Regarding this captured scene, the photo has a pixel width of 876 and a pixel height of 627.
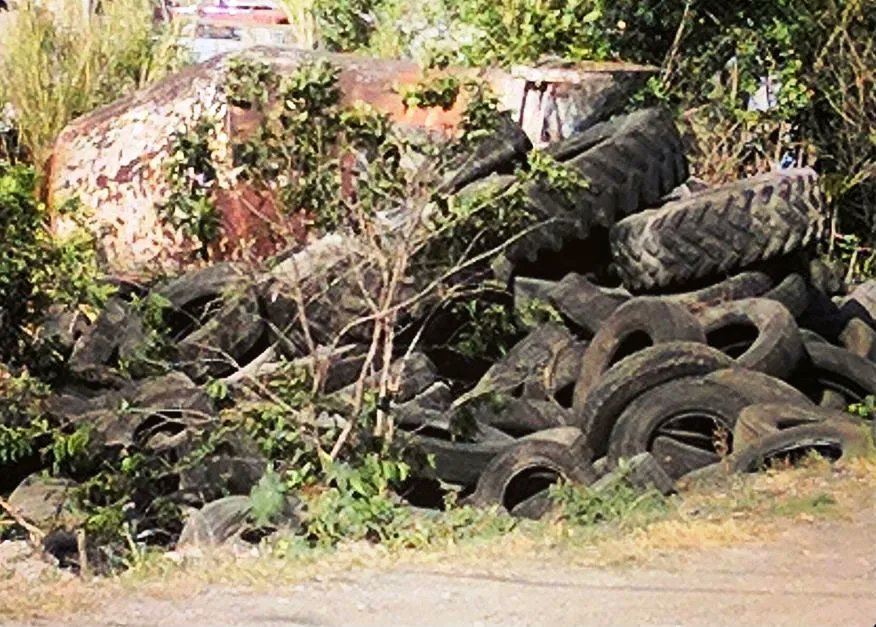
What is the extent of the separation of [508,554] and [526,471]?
1.91 m

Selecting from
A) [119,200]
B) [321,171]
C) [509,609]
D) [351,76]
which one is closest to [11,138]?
[119,200]

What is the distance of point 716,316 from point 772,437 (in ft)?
6.06

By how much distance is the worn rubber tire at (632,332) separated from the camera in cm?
892

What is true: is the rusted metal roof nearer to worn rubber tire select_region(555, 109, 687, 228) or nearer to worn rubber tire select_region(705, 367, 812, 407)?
worn rubber tire select_region(555, 109, 687, 228)

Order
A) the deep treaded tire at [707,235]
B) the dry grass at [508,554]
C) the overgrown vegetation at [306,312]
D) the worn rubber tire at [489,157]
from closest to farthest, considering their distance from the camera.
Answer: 1. the dry grass at [508,554]
2. the overgrown vegetation at [306,312]
3. the worn rubber tire at [489,157]
4. the deep treaded tire at [707,235]

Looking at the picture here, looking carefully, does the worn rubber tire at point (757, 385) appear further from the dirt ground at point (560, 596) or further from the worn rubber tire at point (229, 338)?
the worn rubber tire at point (229, 338)

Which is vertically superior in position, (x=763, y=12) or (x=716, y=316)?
(x=763, y=12)

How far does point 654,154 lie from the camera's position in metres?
10.2

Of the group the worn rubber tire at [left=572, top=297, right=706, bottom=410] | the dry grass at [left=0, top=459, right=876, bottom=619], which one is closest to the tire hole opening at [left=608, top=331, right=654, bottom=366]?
the worn rubber tire at [left=572, top=297, right=706, bottom=410]

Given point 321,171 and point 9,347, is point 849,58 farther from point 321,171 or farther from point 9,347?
point 9,347

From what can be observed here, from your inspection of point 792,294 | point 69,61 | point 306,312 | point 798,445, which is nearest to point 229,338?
point 306,312

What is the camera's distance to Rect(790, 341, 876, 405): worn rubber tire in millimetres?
9125

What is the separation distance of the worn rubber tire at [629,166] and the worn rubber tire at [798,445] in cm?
238

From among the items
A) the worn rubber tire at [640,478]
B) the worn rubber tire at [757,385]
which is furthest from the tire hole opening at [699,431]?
the worn rubber tire at [640,478]
